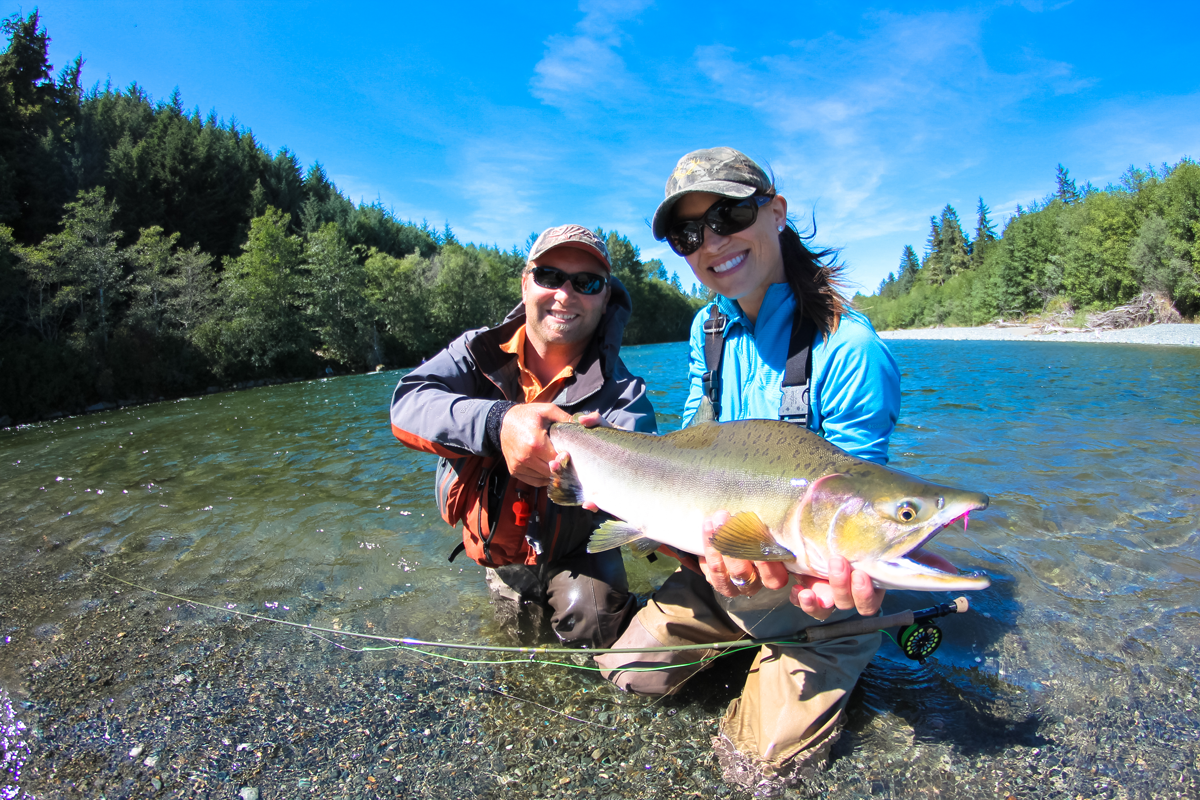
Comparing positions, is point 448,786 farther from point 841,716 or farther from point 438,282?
point 438,282

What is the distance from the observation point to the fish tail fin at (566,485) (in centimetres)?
309

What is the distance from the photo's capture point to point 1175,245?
156 ft

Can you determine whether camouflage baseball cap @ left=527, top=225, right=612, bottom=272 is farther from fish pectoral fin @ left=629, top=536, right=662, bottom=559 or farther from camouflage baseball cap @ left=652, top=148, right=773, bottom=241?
fish pectoral fin @ left=629, top=536, right=662, bottom=559

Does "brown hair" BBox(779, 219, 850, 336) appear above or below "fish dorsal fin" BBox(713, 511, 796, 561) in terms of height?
above

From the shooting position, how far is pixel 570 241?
381 cm

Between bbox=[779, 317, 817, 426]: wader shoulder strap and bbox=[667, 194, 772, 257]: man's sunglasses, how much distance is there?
629 millimetres

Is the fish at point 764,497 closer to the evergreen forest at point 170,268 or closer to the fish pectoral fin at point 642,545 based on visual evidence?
the fish pectoral fin at point 642,545

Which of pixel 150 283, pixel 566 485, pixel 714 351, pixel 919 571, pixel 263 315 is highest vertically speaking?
pixel 150 283

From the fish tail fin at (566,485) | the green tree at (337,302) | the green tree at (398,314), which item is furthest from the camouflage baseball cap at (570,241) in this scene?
the green tree at (398,314)

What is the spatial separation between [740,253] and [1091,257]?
72.8m

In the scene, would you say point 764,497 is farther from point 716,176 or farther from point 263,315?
point 263,315

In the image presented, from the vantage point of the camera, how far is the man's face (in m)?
3.88

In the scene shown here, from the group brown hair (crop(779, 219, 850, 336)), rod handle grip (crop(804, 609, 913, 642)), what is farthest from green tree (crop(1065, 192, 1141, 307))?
rod handle grip (crop(804, 609, 913, 642))

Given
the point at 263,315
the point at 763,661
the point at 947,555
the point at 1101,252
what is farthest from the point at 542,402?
the point at 1101,252
